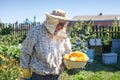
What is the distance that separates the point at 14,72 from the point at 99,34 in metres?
9.05

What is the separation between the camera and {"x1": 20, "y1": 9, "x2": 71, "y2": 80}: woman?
394 cm

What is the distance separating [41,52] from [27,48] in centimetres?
18

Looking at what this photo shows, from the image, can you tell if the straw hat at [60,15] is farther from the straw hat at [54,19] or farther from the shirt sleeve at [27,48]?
the shirt sleeve at [27,48]

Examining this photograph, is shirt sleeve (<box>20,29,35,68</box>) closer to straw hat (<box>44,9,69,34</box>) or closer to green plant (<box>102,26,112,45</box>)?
straw hat (<box>44,9,69,34</box>)

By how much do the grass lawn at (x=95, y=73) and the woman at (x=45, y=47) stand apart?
14.3 feet

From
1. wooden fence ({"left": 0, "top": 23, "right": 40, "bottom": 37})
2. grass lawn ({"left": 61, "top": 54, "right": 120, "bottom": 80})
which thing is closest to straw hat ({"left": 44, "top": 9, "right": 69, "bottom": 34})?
grass lawn ({"left": 61, "top": 54, "right": 120, "bottom": 80})

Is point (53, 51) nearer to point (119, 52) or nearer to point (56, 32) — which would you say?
point (56, 32)

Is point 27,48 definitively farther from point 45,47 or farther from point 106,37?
point 106,37

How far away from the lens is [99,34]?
15422 mm

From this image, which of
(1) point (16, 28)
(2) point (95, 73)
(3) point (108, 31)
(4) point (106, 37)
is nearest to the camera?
(2) point (95, 73)

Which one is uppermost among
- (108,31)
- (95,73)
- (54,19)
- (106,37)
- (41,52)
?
(54,19)

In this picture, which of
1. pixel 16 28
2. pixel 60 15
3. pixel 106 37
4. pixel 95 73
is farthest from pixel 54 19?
pixel 16 28

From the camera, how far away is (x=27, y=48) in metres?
3.99

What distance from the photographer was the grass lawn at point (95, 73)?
869cm
